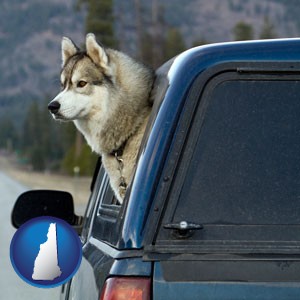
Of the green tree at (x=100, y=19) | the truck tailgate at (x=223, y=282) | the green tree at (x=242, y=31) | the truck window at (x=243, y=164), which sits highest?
the truck window at (x=243, y=164)

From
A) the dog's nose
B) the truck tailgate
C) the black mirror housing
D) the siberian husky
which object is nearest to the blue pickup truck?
the truck tailgate

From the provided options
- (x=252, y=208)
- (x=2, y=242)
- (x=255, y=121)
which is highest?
(x=255, y=121)

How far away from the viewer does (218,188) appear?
3.47m

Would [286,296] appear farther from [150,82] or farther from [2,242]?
[2,242]

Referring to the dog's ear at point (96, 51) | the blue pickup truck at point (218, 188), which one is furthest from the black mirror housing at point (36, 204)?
the blue pickup truck at point (218, 188)

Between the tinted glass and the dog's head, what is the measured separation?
247cm

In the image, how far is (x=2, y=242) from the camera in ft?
76.3

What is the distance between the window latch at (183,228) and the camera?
337 centimetres

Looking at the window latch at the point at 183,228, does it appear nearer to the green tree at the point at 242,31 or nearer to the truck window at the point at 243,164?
the truck window at the point at 243,164

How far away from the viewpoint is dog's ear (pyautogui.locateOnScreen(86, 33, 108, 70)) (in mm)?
6043

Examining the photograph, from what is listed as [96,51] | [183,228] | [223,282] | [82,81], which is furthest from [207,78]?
[82,81]

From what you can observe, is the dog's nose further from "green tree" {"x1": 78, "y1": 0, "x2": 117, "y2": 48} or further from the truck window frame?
"green tree" {"x1": 78, "y1": 0, "x2": 117, "y2": 48}

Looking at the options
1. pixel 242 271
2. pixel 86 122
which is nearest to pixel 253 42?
pixel 242 271

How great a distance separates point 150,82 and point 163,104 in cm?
202
